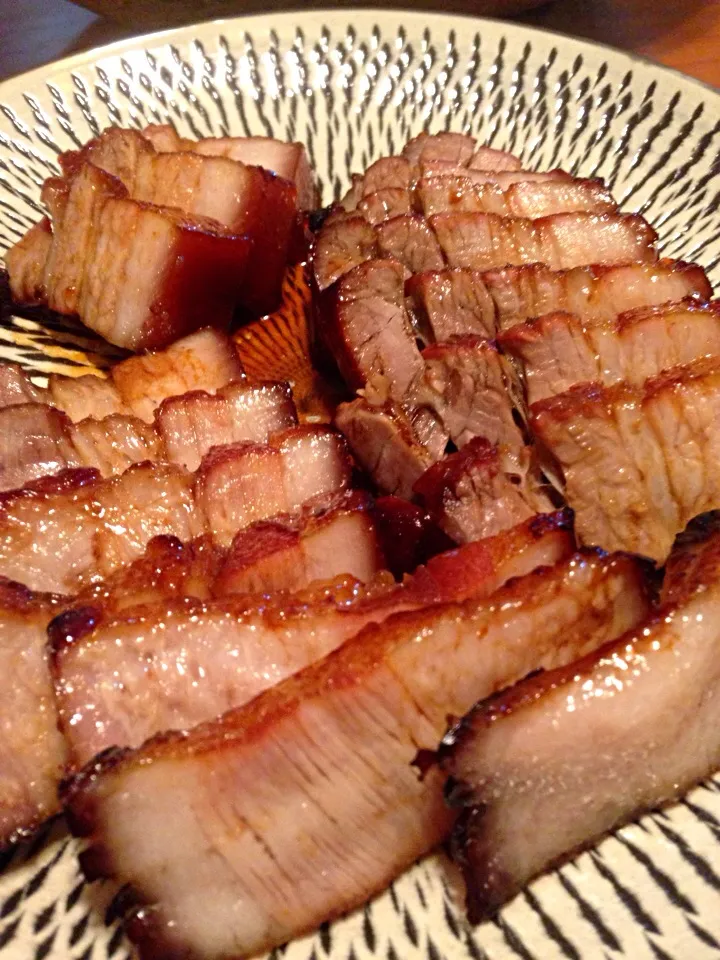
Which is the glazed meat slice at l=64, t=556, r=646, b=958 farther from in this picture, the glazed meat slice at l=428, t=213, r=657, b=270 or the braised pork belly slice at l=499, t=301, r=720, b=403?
the glazed meat slice at l=428, t=213, r=657, b=270

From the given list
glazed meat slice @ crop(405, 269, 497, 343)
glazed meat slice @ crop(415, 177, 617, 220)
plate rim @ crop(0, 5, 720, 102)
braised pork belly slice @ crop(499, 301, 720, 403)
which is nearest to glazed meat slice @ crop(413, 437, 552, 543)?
braised pork belly slice @ crop(499, 301, 720, 403)

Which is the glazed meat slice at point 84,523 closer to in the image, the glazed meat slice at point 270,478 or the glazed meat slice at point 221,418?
the glazed meat slice at point 270,478

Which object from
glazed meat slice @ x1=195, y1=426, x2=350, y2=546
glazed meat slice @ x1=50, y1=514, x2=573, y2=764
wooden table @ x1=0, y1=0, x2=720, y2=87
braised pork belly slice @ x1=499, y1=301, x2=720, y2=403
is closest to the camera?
glazed meat slice @ x1=50, y1=514, x2=573, y2=764

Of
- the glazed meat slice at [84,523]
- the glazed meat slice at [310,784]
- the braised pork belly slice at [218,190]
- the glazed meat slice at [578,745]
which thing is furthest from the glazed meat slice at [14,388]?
the glazed meat slice at [578,745]

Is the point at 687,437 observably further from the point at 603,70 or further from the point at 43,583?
the point at 603,70

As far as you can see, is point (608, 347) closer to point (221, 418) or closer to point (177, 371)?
point (221, 418)
